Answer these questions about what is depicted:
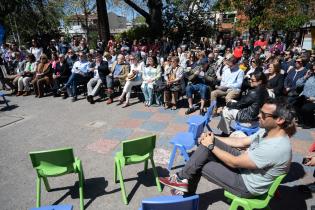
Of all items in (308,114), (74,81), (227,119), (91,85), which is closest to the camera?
(227,119)

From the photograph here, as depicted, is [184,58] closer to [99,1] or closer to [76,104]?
[76,104]

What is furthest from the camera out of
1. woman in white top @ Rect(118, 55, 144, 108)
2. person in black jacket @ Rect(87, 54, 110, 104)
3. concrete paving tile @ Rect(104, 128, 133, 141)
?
person in black jacket @ Rect(87, 54, 110, 104)

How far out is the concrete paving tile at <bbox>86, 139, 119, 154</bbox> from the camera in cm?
498

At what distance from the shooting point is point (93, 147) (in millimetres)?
5109

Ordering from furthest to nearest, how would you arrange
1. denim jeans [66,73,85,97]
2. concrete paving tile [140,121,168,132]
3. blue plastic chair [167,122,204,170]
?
denim jeans [66,73,85,97], concrete paving tile [140,121,168,132], blue plastic chair [167,122,204,170]

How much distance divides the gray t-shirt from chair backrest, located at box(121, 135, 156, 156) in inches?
53.4

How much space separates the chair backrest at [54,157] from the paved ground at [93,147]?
2.16 feet

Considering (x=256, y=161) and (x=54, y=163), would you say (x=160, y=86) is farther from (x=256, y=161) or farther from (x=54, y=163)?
(x=256, y=161)

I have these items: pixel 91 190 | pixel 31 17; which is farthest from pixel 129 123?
pixel 31 17

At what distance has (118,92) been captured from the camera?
916cm

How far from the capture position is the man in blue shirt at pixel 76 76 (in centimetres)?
852

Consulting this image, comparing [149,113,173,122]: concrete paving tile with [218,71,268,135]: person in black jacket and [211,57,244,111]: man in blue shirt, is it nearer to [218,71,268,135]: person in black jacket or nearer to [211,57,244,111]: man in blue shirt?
[211,57,244,111]: man in blue shirt

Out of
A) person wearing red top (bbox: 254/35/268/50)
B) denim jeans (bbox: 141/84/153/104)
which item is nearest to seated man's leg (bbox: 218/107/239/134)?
denim jeans (bbox: 141/84/153/104)

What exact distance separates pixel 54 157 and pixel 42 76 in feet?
21.4
